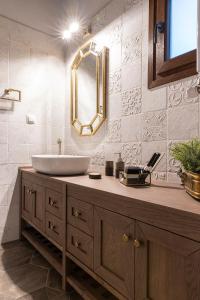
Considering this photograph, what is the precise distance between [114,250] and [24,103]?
166cm

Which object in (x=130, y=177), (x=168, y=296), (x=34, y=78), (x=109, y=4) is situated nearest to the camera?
(x=168, y=296)

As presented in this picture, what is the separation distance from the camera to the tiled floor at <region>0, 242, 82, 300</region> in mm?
1292

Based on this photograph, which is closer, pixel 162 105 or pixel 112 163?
pixel 162 105

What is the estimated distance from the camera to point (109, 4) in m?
1.67

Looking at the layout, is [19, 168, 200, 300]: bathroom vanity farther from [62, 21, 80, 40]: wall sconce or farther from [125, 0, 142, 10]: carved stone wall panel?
[62, 21, 80, 40]: wall sconce

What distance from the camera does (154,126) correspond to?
1.31 metres

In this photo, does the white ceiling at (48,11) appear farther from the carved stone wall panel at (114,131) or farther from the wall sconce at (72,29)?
the carved stone wall panel at (114,131)

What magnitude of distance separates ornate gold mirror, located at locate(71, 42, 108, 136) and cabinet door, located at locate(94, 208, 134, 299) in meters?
0.94

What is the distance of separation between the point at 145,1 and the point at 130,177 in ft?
3.85

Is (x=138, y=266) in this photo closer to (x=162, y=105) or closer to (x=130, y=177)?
(x=130, y=177)

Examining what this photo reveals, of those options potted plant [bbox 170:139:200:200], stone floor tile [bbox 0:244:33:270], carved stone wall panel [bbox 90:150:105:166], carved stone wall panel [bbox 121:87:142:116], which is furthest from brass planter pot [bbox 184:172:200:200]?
stone floor tile [bbox 0:244:33:270]

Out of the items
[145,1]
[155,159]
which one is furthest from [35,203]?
[145,1]

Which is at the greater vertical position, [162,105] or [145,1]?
[145,1]

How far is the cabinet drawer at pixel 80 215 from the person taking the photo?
1.07 meters
